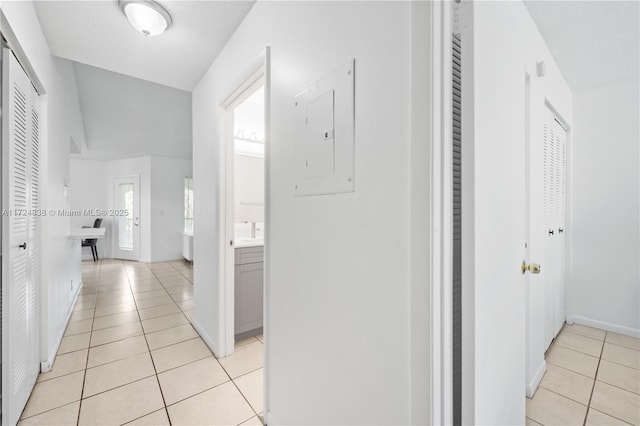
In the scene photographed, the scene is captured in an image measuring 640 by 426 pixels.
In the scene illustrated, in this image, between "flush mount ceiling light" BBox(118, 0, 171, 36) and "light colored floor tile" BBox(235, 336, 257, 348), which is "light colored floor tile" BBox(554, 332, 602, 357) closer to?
"light colored floor tile" BBox(235, 336, 257, 348)

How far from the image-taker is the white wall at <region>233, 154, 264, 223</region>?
2.92m

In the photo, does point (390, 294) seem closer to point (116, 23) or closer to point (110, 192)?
point (116, 23)

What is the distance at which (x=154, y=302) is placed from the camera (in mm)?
3625

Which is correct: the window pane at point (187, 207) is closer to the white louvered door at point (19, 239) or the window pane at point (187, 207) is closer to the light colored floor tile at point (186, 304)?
the light colored floor tile at point (186, 304)

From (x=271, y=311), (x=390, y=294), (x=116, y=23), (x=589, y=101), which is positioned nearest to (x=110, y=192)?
(x=116, y=23)

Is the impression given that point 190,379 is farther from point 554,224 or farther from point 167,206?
point 167,206

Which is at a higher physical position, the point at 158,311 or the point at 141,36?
the point at 141,36

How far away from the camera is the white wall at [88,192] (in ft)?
21.6

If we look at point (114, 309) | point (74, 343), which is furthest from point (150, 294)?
point (74, 343)

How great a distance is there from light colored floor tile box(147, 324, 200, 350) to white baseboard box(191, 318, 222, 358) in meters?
0.05

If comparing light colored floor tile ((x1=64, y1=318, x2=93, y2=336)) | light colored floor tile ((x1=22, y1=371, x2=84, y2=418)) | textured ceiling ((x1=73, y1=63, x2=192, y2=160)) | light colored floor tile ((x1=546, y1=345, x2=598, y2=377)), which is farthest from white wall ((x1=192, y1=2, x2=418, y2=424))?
textured ceiling ((x1=73, y1=63, x2=192, y2=160))

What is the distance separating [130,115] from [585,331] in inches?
281

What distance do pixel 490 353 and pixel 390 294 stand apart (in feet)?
1.55

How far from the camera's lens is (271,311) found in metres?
1.55
